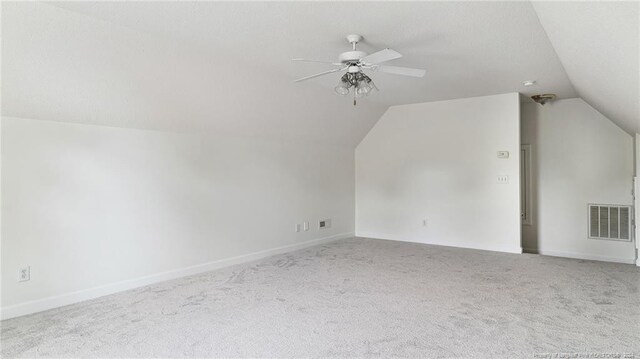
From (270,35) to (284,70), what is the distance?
1004mm

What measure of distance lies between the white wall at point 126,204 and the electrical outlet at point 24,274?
0.03 meters

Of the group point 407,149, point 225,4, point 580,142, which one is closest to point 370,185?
point 407,149

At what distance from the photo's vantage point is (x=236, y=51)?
3578mm

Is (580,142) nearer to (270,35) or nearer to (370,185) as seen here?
(370,185)

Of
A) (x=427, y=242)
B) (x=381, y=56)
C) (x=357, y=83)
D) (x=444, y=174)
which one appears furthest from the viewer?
(x=427, y=242)

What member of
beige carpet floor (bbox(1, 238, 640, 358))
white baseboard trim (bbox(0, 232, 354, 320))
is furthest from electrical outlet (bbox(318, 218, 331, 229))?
beige carpet floor (bbox(1, 238, 640, 358))

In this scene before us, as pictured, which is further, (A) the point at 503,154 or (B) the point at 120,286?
(A) the point at 503,154

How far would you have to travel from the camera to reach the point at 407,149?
6.56 metres

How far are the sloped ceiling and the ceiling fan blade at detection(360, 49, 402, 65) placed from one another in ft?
3.12

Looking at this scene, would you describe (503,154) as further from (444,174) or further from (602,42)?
(602,42)

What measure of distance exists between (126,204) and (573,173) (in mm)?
6108

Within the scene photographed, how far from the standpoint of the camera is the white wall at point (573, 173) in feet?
17.8

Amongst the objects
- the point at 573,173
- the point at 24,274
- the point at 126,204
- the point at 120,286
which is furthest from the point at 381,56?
the point at 573,173

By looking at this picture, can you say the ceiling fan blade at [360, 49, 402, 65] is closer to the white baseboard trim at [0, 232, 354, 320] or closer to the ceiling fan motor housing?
the ceiling fan motor housing
